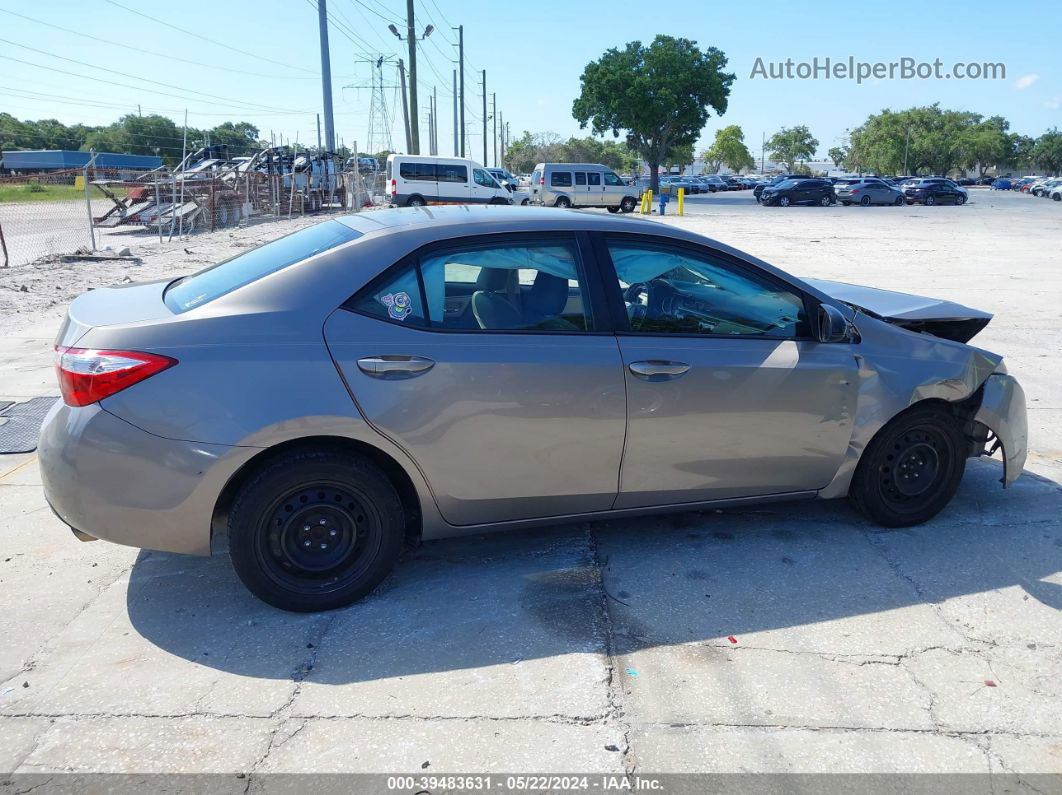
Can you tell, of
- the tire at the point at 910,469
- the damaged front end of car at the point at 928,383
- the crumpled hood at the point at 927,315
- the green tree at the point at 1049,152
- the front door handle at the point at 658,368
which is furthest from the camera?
the green tree at the point at 1049,152

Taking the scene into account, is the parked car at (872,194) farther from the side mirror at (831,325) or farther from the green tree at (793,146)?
the green tree at (793,146)

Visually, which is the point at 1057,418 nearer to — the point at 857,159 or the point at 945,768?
the point at 945,768

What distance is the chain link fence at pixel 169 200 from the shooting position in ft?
72.0

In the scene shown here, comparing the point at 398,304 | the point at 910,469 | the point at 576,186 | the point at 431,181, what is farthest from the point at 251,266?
the point at 576,186

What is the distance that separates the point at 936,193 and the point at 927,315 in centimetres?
5219

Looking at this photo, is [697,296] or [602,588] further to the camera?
[697,296]

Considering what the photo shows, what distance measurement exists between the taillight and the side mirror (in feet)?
9.32

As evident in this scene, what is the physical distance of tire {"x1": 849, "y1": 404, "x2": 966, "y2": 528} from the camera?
13.8 ft

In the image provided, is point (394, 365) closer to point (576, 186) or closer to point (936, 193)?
point (576, 186)

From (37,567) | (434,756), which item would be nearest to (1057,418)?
(434,756)

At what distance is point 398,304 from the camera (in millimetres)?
3480

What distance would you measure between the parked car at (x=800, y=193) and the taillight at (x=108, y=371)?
50.8 metres

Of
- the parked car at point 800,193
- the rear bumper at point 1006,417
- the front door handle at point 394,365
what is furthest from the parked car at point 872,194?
the front door handle at point 394,365

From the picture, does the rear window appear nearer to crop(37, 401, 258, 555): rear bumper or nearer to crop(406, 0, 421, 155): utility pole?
crop(37, 401, 258, 555): rear bumper
